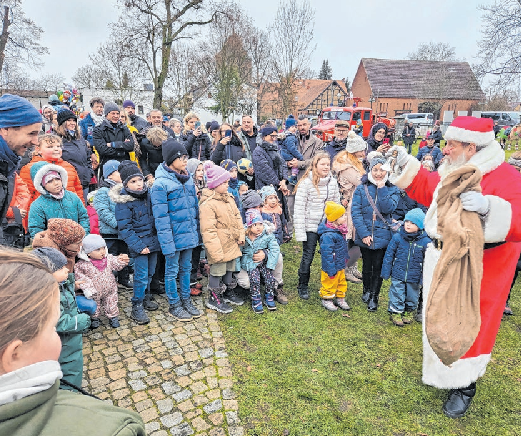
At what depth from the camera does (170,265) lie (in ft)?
14.6

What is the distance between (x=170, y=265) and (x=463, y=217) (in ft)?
10.6

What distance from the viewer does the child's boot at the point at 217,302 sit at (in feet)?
15.4

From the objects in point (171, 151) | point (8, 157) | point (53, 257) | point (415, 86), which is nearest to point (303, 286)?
point (171, 151)

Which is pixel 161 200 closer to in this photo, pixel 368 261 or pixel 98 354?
pixel 98 354

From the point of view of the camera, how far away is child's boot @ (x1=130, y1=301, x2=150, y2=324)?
4312mm

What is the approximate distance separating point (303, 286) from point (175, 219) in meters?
2.09

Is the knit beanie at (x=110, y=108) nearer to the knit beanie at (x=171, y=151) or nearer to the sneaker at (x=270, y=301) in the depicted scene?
the knit beanie at (x=171, y=151)

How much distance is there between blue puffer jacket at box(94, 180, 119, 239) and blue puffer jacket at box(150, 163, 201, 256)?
2.92 ft

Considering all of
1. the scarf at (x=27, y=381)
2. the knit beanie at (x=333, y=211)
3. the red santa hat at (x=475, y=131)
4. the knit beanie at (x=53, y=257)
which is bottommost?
the knit beanie at (x=333, y=211)

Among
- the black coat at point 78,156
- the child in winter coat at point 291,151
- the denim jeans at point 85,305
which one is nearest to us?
the denim jeans at point 85,305

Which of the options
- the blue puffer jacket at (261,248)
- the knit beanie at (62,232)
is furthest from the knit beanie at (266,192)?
the knit beanie at (62,232)

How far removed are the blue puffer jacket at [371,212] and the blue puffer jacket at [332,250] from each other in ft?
0.87

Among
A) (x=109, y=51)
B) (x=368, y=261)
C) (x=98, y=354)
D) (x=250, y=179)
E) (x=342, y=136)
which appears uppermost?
(x=109, y=51)

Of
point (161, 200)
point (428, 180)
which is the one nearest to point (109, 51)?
point (161, 200)
